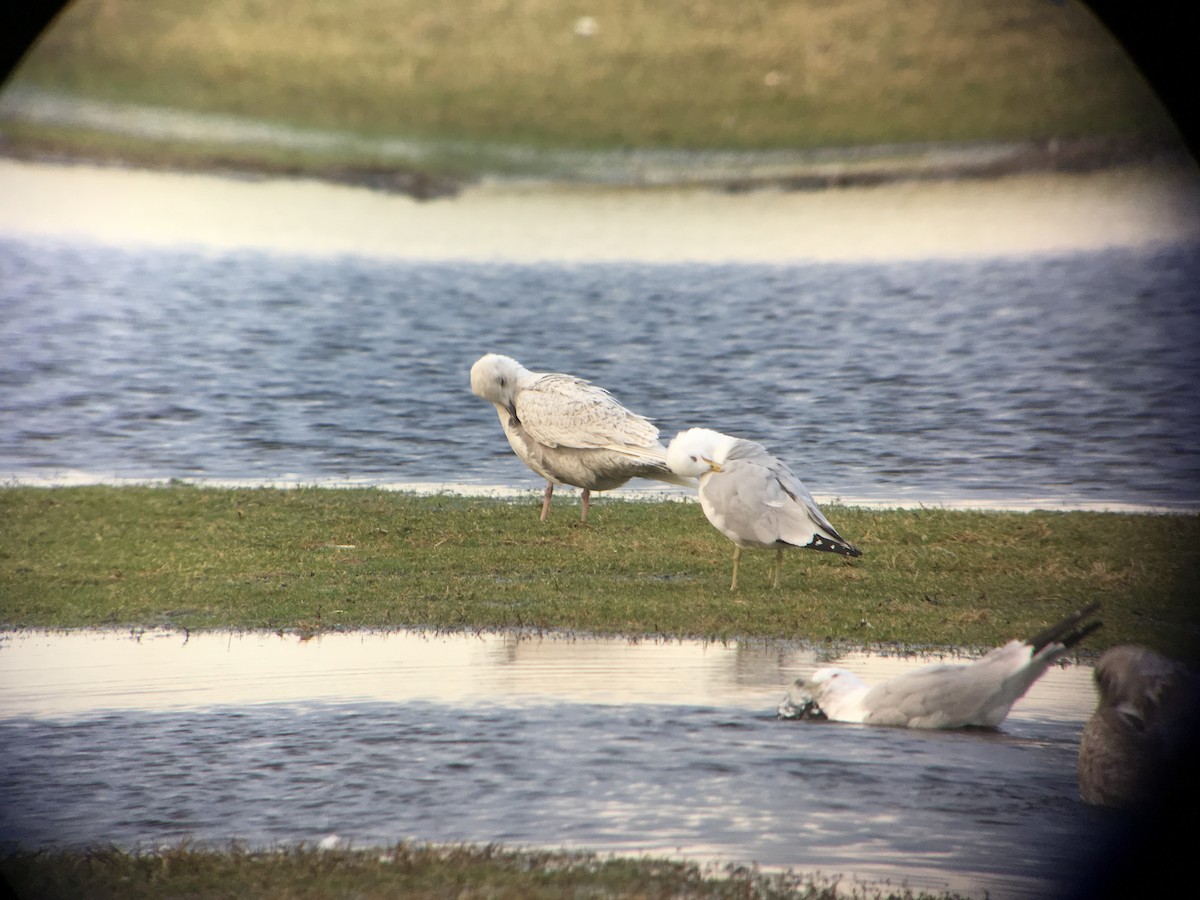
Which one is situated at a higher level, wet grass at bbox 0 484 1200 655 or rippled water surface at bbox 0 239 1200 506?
rippled water surface at bbox 0 239 1200 506

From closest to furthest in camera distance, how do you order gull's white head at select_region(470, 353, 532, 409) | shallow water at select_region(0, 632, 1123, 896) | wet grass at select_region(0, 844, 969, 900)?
1. wet grass at select_region(0, 844, 969, 900)
2. shallow water at select_region(0, 632, 1123, 896)
3. gull's white head at select_region(470, 353, 532, 409)

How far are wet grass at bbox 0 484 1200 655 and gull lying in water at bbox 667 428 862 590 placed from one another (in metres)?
0.34

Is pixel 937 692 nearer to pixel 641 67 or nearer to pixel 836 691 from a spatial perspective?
pixel 836 691

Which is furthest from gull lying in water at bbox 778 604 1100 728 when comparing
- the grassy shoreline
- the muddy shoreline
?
the muddy shoreline

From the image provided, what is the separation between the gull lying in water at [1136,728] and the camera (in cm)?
510

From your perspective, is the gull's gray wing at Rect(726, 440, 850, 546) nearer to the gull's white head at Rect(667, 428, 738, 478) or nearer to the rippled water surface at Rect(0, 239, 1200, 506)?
the gull's white head at Rect(667, 428, 738, 478)

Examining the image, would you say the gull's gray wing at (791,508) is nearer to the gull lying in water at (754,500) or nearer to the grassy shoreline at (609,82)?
the gull lying in water at (754,500)

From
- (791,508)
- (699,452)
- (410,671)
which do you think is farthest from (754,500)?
(410,671)

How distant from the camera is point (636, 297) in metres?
17.7

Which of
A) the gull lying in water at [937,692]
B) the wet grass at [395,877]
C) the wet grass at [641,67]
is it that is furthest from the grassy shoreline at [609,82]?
the wet grass at [395,877]

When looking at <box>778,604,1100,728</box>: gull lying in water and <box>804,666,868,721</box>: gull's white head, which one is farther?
<box>804,666,868,721</box>: gull's white head

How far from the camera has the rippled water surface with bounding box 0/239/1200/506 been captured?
11.2m

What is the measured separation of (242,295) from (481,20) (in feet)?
25.1

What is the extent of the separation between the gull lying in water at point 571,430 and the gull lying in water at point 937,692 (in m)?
2.67
